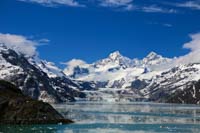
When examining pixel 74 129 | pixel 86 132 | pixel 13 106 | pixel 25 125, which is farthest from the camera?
pixel 13 106

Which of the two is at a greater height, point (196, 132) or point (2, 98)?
point (2, 98)

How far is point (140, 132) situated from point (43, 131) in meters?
22.8

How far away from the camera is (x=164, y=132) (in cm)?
11594

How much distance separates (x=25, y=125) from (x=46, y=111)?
13700 mm

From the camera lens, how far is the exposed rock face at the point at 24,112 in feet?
452

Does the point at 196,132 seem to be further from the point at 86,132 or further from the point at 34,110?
the point at 34,110

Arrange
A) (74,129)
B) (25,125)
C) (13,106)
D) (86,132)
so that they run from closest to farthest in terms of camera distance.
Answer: (86,132)
(74,129)
(25,125)
(13,106)

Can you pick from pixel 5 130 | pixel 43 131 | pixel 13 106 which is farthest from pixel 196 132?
pixel 13 106

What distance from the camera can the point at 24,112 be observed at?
141 metres

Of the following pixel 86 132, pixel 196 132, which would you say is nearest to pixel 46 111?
pixel 86 132

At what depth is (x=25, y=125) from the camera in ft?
433

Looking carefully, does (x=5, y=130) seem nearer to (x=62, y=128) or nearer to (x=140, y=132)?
(x=62, y=128)

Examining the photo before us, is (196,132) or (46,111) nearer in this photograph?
(196,132)

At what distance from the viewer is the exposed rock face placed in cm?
13775
